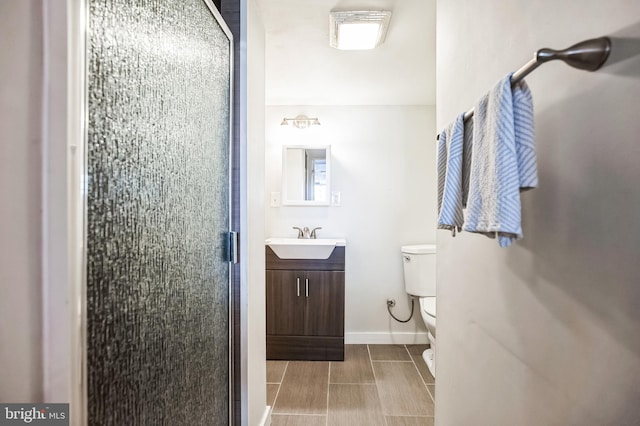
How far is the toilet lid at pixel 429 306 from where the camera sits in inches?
85.1

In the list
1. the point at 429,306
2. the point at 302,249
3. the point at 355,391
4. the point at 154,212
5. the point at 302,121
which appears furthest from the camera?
the point at 302,121

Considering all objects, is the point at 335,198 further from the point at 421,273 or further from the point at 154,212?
the point at 154,212

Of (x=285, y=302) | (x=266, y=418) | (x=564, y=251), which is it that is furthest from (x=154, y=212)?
(x=285, y=302)

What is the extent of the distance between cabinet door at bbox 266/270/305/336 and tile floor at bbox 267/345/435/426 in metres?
0.27

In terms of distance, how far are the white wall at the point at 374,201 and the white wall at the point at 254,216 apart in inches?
50.4

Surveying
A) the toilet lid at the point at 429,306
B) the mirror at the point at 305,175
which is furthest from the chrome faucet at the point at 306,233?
the toilet lid at the point at 429,306

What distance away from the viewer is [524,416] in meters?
0.72

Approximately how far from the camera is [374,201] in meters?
2.81

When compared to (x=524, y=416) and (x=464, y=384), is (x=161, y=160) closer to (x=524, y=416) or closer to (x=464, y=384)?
(x=524, y=416)

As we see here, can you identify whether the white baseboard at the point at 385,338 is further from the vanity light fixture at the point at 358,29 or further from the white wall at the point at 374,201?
the vanity light fixture at the point at 358,29

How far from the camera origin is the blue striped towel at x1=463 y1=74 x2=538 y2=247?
55 cm

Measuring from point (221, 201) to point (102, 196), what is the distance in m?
0.60

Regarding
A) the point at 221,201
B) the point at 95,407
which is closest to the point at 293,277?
the point at 221,201

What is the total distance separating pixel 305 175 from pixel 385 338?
5.42ft
